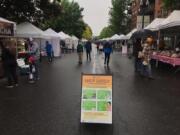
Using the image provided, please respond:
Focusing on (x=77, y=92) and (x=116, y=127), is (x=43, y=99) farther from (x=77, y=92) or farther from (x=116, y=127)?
(x=116, y=127)

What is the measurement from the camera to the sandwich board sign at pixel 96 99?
23.1ft

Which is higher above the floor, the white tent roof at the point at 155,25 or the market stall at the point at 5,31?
the white tent roof at the point at 155,25

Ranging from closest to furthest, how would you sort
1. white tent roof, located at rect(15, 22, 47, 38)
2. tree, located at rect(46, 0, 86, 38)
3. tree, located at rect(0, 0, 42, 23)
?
white tent roof, located at rect(15, 22, 47, 38) < tree, located at rect(0, 0, 42, 23) < tree, located at rect(46, 0, 86, 38)

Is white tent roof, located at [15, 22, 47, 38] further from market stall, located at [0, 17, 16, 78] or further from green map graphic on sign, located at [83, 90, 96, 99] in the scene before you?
green map graphic on sign, located at [83, 90, 96, 99]

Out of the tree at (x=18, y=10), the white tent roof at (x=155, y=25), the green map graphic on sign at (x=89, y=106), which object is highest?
the tree at (x=18, y=10)

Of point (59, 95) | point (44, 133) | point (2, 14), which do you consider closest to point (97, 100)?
point (44, 133)

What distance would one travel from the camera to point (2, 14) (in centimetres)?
3158

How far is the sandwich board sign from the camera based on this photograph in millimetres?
7043

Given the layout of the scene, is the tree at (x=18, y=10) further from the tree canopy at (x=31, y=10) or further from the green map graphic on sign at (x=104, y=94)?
the green map graphic on sign at (x=104, y=94)

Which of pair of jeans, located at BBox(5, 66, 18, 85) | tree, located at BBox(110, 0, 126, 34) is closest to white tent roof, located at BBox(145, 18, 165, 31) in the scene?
pair of jeans, located at BBox(5, 66, 18, 85)

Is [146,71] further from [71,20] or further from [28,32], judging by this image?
[71,20]

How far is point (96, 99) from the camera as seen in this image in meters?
7.07

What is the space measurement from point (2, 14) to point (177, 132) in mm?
26952

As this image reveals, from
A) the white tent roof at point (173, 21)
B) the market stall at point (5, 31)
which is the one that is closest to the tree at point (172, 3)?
the white tent roof at point (173, 21)
